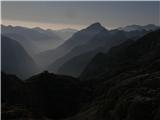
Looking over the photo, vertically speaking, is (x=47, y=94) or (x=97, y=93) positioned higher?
(x=97, y=93)

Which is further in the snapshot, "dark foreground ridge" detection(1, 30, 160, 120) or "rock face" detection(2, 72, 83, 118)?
"rock face" detection(2, 72, 83, 118)

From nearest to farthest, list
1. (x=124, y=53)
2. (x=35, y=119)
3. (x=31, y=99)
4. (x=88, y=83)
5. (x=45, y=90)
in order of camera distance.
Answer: (x=35, y=119), (x=31, y=99), (x=45, y=90), (x=88, y=83), (x=124, y=53)

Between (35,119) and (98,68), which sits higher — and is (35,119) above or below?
above

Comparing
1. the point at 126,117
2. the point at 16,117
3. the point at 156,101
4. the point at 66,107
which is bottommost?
the point at 66,107

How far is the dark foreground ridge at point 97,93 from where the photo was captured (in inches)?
1570

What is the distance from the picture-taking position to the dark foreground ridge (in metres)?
39.9

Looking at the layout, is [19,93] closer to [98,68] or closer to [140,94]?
[140,94]

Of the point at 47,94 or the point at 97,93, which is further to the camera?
the point at 47,94

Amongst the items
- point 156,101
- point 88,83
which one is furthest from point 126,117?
point 88,83

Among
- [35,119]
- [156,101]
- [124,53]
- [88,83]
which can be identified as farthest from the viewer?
[124,53]

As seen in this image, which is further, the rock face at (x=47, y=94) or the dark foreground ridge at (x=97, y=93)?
the rock face at (x=47, y=94)

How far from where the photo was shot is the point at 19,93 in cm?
8225

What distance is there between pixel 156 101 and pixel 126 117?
13.0ft

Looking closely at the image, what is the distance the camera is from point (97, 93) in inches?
3054
